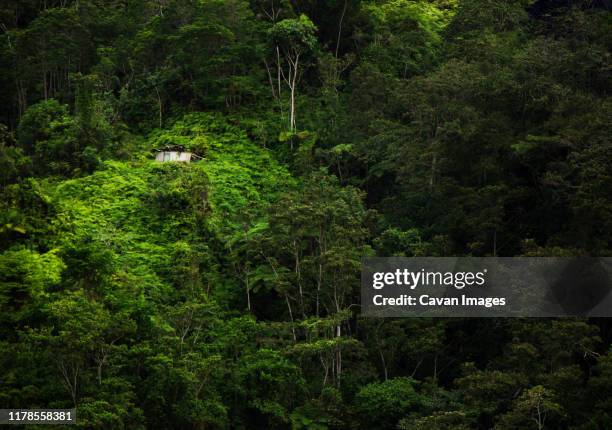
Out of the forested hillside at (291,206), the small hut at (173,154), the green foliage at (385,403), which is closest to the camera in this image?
the forested hillside at (291,206)

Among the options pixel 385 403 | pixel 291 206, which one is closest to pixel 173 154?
pixel 291 206

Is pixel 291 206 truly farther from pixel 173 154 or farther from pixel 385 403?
pixel 173 154

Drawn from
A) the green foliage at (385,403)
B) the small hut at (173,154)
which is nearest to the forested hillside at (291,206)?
the green foliage at (385,403)

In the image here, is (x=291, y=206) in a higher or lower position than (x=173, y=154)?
lower

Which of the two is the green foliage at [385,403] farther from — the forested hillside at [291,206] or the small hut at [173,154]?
the small hut at [173,154]

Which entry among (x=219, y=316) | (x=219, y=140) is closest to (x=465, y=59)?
(x=219, y=140)

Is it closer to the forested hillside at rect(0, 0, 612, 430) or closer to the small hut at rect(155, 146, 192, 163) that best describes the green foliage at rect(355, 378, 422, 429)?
the forested hillside at rect(0, 0, 612, 430)
